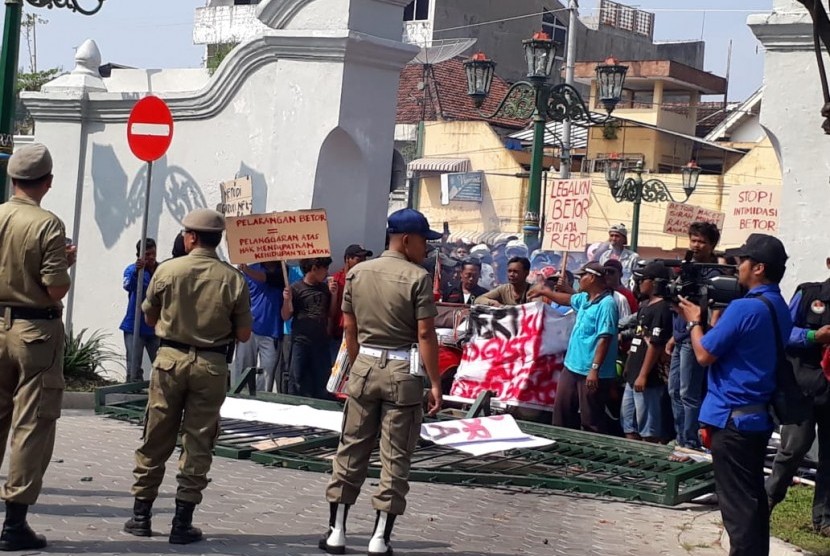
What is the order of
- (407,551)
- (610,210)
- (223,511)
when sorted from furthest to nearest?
(610,210)
(223,511)
(407,551)

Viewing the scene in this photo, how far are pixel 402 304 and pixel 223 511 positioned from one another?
1999 millimetres

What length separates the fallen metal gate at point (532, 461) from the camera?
10.1 m

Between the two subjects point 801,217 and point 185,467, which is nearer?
point 185,467

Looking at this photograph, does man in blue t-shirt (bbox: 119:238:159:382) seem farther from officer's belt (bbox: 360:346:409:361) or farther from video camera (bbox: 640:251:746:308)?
video camera (bbox: 640:251:746:308)

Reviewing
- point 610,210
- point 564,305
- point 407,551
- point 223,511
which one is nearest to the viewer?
point 407,551

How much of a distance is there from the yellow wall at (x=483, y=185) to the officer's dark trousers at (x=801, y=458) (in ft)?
120

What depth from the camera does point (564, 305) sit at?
43.8 ft

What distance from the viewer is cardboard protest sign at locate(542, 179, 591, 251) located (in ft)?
48.1

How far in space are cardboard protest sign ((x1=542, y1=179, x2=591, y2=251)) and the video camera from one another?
6.99 meters

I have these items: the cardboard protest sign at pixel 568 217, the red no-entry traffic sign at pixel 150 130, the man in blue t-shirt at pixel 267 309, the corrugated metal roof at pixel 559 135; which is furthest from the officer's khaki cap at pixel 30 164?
the corrugated metal roof at pixel 559 135

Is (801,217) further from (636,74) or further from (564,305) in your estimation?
(636,74)

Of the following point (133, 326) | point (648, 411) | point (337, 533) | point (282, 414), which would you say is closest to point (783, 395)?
point (337, 533)

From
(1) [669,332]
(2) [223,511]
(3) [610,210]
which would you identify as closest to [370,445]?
(2) [223,511]

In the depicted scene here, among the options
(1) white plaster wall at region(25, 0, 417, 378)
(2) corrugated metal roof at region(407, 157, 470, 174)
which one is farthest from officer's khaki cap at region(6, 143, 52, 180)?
(2) corrugated metal roof at region(407, 157, 470, 174)
